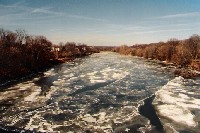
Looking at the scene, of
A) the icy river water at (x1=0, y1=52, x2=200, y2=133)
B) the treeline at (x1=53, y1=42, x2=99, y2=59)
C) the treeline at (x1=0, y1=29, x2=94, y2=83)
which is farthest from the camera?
the treeline at (x1=53, y1=42, x2=99, y2=59)

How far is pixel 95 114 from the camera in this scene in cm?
1894

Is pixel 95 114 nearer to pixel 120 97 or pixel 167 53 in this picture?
pixel 120 97

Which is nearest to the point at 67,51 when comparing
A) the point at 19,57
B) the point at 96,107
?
the point at 19,57

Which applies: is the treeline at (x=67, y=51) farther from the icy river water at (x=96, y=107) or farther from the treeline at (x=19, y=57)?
the icy river water at (x=96, y=107)

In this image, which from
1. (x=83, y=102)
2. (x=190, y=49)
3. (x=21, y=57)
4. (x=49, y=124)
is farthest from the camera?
(x=190, y=49)

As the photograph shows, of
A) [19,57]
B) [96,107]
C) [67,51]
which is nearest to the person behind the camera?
[96,107]

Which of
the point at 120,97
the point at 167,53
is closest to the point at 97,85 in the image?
the point at 120,97

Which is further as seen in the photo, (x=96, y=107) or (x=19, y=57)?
(x=19, y=57)

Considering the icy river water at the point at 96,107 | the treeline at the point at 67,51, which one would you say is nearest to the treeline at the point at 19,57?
the icy river water at the point at 96,107

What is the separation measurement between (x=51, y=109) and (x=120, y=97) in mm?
6904

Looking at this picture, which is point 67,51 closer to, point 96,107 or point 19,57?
point 19,57

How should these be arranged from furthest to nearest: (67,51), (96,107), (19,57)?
1. (67,51)
2. (19,57)
3. (96,107)

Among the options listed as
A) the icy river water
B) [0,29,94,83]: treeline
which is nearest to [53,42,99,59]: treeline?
[0,29,94,83]: treeline

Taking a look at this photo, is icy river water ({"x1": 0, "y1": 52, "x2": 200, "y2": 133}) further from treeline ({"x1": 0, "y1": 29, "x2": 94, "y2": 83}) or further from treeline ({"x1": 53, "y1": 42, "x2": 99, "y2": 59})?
treeline ({"x1": 53, "y1": 42, "x2": 99, "y2": 59})
